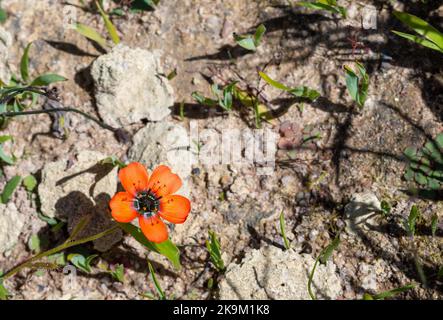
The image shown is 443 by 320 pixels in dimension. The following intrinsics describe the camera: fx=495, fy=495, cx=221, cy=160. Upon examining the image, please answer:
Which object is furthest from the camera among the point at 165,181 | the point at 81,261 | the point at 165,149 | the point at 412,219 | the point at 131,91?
the point at 131,91

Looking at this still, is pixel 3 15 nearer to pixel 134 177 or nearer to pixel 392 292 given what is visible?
pixel 134 177

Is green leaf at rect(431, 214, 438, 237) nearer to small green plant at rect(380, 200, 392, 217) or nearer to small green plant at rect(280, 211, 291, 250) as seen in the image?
small green plant at rect(380, 200, 392, 217)

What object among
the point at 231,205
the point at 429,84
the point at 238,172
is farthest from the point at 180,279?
the point at 429,84

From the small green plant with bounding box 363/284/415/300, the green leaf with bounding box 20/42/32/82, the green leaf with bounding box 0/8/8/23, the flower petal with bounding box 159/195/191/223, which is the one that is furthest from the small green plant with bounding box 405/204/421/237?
the green leaf with bounding box 0/8/8/23

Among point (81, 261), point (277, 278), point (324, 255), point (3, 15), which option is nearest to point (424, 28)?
point (324, 255)

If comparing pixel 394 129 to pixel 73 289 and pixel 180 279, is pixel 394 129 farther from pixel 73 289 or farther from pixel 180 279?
pixel 73 289
